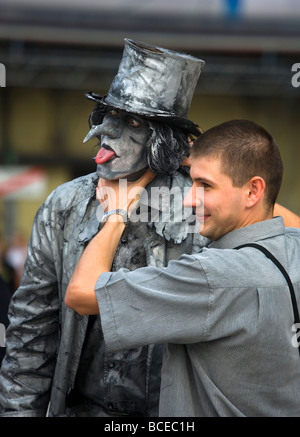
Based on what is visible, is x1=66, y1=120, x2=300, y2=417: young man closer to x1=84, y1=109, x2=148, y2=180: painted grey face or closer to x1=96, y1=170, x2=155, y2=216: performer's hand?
x1=96, y1=170, x2=155, y2=216: performer's hand

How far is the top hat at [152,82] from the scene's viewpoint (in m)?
2.89

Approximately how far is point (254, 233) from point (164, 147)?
24.0 inches

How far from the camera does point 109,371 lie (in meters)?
3.00

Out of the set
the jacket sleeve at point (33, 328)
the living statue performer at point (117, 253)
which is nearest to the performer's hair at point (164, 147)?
the living statue performer at point (117, 253)

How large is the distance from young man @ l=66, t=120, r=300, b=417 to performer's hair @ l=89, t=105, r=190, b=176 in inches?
16.8

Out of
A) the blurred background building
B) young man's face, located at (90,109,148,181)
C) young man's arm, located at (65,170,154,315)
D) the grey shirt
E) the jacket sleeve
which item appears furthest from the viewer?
the blurred background building

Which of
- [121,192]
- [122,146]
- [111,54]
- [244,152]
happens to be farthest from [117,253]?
[111,54]

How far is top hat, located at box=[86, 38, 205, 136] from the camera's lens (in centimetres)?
289

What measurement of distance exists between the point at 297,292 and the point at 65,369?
1.04 meters

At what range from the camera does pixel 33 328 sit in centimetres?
313

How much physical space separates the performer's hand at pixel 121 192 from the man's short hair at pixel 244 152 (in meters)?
0.38

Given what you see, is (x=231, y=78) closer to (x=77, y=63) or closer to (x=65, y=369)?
(x=77, y=63)

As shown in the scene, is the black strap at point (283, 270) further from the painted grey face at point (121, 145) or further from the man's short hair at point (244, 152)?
the painted grey face at point (121, 145)

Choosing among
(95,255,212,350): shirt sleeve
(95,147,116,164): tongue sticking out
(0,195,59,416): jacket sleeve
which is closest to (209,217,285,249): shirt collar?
(95,255,212,350): shirt sleeve
